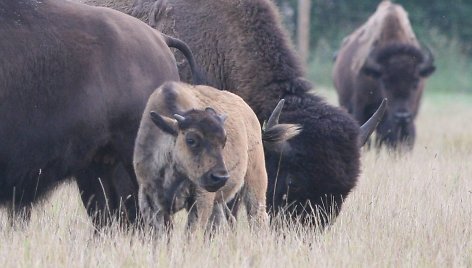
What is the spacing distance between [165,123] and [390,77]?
8.52 meters

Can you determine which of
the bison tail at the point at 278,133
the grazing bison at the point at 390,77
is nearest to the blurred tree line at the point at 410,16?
the grazing bison at the point at 390,77

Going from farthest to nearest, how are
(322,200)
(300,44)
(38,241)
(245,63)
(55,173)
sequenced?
(300,44), (245,63), (322,200), (55,173), (38,241)

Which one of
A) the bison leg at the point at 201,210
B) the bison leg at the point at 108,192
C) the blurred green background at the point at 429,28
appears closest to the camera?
the bison leg at the point at 201,210

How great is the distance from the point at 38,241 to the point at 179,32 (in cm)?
337

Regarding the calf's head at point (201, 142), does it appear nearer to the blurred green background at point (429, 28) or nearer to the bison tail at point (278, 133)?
the bison tail at point (278, 133)

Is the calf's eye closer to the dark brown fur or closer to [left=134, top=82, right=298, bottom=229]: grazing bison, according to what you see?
[left=134, top=82, right=298, bottom=229]: grazing bison

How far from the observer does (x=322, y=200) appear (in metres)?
7.99

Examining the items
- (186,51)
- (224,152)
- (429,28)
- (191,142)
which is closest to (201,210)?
(224,152)

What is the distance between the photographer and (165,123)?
6.46 meters

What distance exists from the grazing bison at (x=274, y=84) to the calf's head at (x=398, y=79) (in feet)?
17.8

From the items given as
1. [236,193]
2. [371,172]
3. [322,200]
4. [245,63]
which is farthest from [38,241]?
[371,172]

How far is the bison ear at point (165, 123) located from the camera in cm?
640

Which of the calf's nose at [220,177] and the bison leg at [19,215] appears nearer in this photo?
the calf's nose at [220,177]

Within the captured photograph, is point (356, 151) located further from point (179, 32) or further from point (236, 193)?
point (179, 32)
